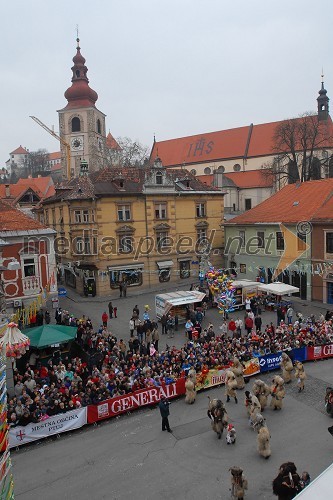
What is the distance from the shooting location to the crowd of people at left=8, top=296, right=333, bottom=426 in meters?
14.5

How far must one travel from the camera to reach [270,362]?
18516 mm

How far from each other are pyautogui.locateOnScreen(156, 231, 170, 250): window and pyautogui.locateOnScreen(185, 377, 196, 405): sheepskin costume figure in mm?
23087

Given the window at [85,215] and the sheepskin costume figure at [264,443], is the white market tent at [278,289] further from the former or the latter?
the sheepskin costume figure at [264,443]

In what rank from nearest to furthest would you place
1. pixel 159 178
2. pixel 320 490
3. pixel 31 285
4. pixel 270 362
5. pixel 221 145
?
pixel 320 490, pixel 270 362, pixel 31 285, pixel 159 178, pixel 221 145

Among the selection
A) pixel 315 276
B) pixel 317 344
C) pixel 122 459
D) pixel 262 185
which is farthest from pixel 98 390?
pixel 262 185

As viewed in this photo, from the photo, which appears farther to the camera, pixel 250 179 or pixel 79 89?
pixel 79 89

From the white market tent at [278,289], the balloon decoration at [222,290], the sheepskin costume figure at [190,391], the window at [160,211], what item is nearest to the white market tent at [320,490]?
the sheepskin costume figure at [190,391]

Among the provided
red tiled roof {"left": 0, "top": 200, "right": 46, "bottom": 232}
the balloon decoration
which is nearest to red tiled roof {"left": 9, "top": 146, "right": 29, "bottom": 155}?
red tiled roof {"left": 0, "top": 200, "right": 46, "bottom": 232}

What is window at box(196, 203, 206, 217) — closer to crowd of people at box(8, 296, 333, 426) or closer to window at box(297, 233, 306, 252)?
window at box(297, 233, 306, 252)

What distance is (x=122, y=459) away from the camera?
492 inches

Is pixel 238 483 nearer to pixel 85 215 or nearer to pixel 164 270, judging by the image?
pixel 85 215

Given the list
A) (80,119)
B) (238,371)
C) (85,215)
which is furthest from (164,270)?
(80,119)

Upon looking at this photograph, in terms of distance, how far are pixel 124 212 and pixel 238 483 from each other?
28650mm

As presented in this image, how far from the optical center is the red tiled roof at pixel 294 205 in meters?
33.2
